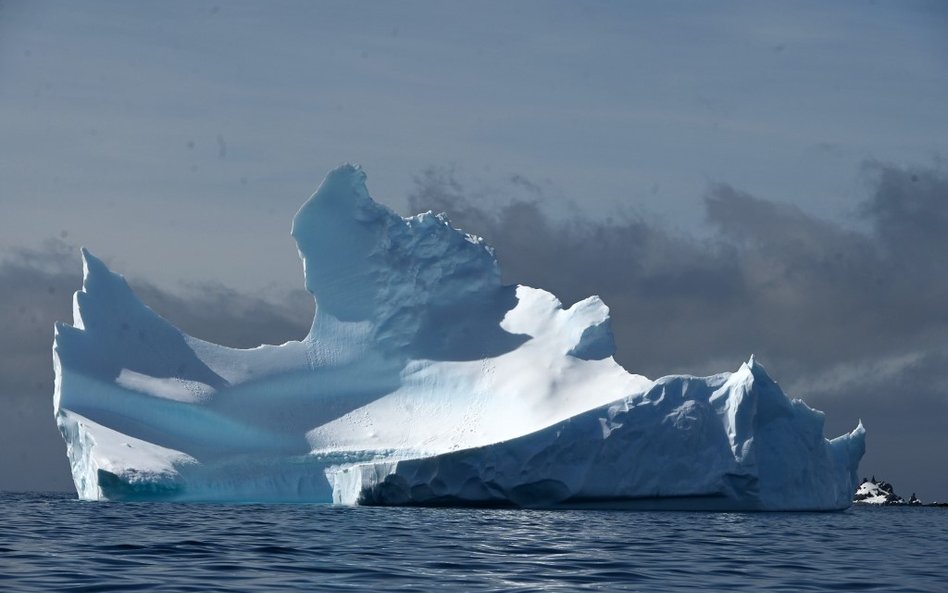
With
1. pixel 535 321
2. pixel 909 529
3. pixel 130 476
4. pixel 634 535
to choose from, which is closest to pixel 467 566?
pixel 634 535

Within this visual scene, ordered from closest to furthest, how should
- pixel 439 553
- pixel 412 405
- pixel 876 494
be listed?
pixel 439 553 → pixel 412 405 → pixel 876 494

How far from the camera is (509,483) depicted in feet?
90.1

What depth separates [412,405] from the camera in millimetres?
32781

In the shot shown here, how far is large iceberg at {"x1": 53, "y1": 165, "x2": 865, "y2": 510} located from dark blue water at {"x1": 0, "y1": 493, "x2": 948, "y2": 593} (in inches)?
135

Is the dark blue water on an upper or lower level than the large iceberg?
lower

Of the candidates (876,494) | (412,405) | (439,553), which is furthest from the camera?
(876,494)

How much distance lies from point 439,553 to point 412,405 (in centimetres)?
1703

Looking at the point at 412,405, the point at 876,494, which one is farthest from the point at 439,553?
the point at 876,494

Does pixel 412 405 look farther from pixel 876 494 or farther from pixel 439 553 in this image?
pixel 876 494

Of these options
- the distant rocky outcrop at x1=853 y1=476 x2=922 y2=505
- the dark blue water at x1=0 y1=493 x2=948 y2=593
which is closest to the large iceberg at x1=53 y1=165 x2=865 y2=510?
the dark blue water at x1=0 y1=493 x2=948 y2=593

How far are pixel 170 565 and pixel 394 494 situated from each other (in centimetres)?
1456

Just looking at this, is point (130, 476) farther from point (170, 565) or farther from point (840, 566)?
point (840, 566)

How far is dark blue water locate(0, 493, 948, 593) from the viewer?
12.7 meters

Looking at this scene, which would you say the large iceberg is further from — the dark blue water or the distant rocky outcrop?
the distant rocky outcrop
